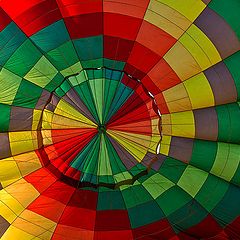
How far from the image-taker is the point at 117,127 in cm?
523

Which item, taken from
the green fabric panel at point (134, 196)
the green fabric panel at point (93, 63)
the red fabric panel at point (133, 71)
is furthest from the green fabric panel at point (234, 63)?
the green fabric panel at point (134, 196)

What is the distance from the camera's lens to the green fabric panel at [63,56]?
5.04m

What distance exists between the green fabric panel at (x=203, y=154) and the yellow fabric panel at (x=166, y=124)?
30 cm

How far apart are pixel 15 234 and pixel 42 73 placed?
1619 millimetres

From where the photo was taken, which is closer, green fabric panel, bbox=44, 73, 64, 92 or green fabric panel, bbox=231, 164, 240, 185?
green fabric panel, bbox=44, 73, 64, 92

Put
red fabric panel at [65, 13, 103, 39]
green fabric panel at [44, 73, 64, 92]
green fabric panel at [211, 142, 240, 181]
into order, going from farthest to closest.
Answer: green fabric panel at [211, 142, 240, 181] < green fabric panel at [44, 73, 64, 92] < red fabric panel at [65, 13, 103, 39]

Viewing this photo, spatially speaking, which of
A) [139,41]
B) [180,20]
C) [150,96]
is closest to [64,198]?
[150,96]

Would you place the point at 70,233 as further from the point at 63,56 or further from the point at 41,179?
the point at 63,56

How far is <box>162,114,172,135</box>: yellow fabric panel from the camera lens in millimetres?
5246

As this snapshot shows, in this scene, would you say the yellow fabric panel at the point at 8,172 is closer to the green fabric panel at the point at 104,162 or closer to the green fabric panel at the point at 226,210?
the green fabric panel at the point at 104,162

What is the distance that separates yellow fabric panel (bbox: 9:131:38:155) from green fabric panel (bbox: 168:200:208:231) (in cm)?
154

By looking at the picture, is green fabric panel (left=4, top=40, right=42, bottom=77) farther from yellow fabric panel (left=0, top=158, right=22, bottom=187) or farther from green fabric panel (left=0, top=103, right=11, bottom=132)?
yellow fabric panel (left=0, top=158, right=22, bottom=187)

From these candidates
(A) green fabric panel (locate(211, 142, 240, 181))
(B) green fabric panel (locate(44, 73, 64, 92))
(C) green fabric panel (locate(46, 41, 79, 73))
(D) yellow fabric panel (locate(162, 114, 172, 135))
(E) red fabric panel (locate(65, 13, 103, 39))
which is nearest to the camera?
(E) red fabric panel (locate(65, 13, 103, 39))

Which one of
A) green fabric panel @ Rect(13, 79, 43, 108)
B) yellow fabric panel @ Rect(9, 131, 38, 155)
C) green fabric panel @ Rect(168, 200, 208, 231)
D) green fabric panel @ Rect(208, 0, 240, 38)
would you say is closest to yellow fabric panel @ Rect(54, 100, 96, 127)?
green fabric panel @ Rect(13, 79, 43, 108)
